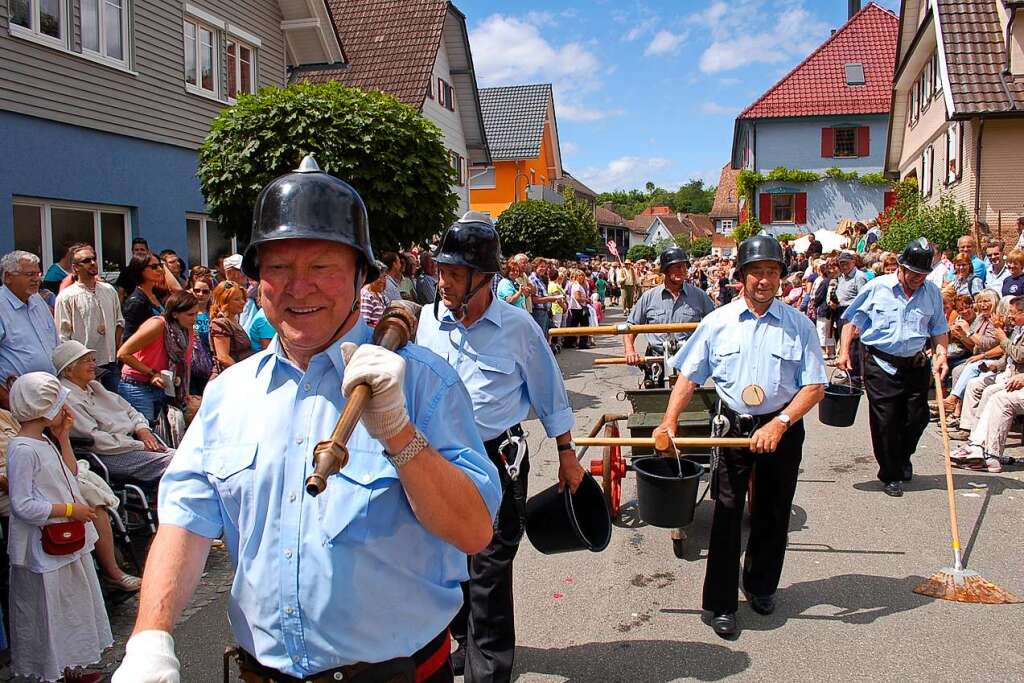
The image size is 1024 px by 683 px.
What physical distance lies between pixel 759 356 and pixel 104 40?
11538 millimetres

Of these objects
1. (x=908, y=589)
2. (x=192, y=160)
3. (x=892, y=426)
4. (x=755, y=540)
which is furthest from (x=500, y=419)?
(x=192, y=160)

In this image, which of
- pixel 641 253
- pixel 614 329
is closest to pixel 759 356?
pixel 614 329

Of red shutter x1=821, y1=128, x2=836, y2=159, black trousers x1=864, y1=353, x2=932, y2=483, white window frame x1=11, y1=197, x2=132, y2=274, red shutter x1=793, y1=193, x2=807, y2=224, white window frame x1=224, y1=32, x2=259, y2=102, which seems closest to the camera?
black trousers x1=864, y1=353, x2=932, y2=483

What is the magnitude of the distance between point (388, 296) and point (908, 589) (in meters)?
6.02

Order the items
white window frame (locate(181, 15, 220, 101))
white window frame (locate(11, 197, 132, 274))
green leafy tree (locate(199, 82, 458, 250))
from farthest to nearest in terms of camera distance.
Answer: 1. white window frame (locate(181, 15, 220, 101))
2. white window frame (locate(11, 197, 132, 274))
3. green leafy tree (locate(199, 82, 458, 250))

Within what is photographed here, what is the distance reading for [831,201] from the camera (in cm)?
4075

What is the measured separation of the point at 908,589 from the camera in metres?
5.53

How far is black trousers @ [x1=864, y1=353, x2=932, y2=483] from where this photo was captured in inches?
306

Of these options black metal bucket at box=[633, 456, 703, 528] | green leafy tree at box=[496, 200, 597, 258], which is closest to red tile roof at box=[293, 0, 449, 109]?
green leafy tree at box=[496, 200, 597, 258]

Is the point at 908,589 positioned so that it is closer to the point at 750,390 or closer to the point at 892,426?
the point at 750,390

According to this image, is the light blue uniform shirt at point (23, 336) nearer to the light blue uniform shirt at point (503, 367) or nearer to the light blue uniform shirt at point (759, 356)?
the light blue uniform shirt at point (503, 367)

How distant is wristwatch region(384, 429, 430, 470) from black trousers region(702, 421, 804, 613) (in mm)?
3381

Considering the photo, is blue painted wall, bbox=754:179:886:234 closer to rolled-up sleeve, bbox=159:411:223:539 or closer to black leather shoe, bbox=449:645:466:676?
black leather shoe, bbox=449:645:466:676

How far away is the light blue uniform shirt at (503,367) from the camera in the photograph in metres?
4.22
